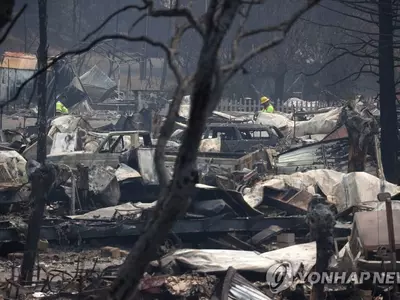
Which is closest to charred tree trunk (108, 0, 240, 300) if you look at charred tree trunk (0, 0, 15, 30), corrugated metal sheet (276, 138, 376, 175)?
charred tree trunk (0, 0, 15, 30)

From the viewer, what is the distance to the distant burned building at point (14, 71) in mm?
33494

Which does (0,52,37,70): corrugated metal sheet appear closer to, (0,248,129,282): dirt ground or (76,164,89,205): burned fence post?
(76,164,89,205): burned fence post

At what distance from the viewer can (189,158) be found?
2867 millimetres

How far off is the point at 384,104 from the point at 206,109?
42.9ft

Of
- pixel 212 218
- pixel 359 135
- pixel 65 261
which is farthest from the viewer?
pixel 359 135

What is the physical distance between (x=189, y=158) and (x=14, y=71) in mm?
32930

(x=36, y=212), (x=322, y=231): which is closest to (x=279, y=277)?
(x=322, y=231)

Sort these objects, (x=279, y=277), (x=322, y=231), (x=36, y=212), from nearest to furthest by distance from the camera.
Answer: (x=322, y=231)
(x=279, y=277)
(x=36, y=212)

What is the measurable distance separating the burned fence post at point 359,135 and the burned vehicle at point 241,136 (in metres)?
4.92

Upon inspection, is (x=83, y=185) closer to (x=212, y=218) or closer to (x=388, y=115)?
(x=212, y=218)

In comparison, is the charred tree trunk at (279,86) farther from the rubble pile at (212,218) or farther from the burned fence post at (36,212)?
the burned fence post at (36,212)

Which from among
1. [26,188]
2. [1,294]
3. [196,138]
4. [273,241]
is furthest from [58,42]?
[196,138]

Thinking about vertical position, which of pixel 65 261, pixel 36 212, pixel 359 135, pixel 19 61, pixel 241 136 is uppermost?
pixel 19 61

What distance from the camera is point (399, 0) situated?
46.8ft
